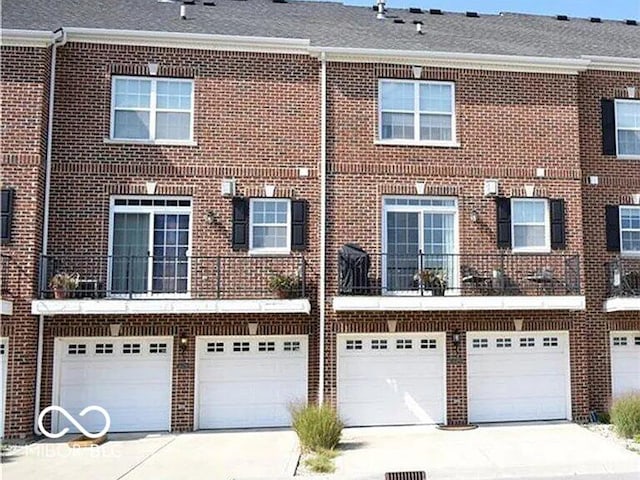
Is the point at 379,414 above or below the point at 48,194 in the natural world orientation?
below

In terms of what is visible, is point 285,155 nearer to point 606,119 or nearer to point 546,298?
point 546,298

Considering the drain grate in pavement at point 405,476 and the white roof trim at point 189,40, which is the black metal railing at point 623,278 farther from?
the white roof trim at point 189,40

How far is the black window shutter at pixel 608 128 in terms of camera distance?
14.5m

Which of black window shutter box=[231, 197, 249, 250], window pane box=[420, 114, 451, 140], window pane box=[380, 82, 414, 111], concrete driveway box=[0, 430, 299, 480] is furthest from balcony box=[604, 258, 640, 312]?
black window shutter box=[231, 197, 249, 250]

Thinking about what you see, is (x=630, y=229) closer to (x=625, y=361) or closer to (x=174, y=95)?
(x=625, y=361)

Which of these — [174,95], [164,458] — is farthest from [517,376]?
[174,95]

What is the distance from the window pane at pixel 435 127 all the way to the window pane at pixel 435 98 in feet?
0.57

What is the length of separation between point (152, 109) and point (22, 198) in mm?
3121

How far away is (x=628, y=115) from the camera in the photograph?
1468 centimetres

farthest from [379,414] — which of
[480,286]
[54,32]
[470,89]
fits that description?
[54,32]

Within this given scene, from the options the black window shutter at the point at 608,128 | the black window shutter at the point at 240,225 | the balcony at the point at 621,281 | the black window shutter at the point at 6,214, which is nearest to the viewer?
the black window shutter at the point at 6,214

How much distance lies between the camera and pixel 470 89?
13961mm

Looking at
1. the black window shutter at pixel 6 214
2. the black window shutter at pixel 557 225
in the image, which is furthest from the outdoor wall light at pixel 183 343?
the black window shutter at pixel 557 225

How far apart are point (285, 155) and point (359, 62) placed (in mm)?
2602
